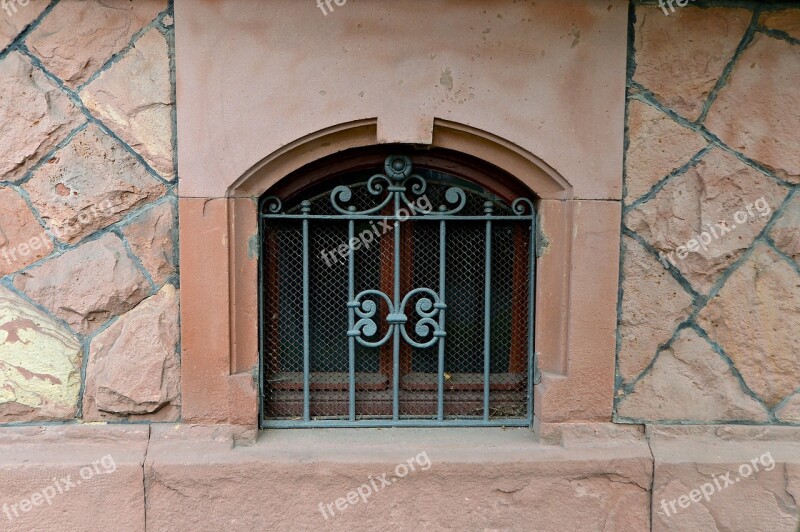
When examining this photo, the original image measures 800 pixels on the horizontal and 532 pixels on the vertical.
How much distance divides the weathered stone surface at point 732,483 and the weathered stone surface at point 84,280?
2.12 metres

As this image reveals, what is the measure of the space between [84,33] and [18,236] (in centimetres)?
77

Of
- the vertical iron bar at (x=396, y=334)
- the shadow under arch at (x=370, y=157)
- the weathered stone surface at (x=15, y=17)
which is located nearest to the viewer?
the weathered stone surface at (x=15, y=17)

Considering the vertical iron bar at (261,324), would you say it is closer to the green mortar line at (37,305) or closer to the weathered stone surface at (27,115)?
the green mortar line at (37,305)

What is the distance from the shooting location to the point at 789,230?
7.66 ft

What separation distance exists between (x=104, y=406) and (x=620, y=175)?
83.6 inches

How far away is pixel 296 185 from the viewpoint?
249 cm

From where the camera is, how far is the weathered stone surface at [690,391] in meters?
2.40

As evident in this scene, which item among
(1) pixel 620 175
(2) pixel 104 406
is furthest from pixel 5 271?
(1) pixel 620 175

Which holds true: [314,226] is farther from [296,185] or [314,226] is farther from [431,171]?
[431,171]

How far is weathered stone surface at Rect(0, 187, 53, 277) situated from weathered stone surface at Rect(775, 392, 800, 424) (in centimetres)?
283

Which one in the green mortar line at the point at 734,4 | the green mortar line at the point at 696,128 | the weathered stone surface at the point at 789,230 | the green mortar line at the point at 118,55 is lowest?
the weathered stone surface at the point at 789,230

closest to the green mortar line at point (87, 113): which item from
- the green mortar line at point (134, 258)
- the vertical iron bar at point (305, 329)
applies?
the green mortar line at point (134, 258)

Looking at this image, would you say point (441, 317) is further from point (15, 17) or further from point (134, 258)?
point (15, 17)

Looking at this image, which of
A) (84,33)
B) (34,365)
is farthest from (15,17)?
(34,365)
